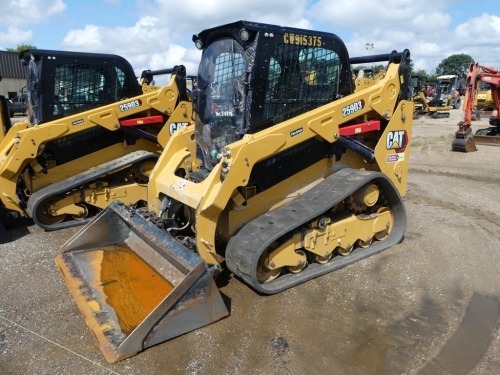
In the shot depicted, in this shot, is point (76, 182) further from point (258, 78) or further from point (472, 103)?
point (472, 103)

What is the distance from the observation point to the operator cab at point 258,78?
387 cm

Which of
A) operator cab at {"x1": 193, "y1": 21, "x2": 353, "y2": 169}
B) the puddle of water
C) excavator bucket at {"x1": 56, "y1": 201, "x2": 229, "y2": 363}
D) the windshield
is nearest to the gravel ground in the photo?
the puddle of water

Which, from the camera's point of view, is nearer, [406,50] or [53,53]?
[406,50]

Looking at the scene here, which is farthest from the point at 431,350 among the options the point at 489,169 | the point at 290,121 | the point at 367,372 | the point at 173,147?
the point at 489,169

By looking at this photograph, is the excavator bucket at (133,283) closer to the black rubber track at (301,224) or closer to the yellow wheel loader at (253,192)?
the yellow wheel loader at (253,192)

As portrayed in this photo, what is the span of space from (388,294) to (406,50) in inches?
104

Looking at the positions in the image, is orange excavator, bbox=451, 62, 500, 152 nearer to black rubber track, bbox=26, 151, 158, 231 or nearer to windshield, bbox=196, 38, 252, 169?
black rubber track, bbox=26, 151, 158, 231

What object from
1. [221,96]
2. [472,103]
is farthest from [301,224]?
[472,103]

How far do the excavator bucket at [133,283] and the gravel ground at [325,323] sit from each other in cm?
12

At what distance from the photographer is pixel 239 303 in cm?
377

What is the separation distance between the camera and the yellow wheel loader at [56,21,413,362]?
140 inches

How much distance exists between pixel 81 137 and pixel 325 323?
459cm

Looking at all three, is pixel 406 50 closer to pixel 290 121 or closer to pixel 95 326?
pixel 290 121

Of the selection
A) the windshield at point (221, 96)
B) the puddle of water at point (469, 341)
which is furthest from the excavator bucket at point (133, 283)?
the puddle of water at point (469, 341)
